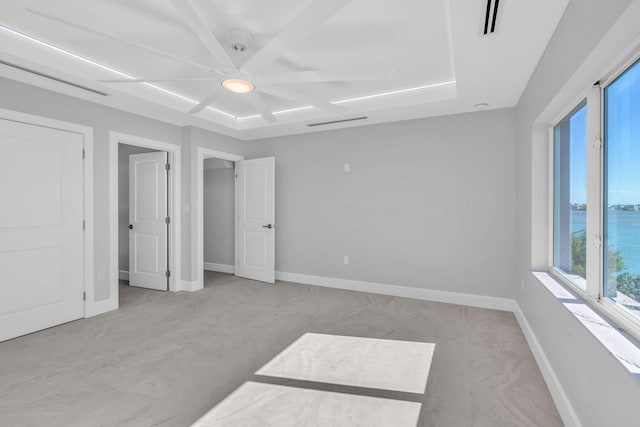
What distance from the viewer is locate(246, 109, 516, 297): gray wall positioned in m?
3.98

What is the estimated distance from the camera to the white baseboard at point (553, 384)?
1797 mm

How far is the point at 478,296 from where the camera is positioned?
13.3ft

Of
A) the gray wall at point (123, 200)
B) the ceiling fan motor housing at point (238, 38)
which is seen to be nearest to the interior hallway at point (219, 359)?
the gray wall at point (123, 200)

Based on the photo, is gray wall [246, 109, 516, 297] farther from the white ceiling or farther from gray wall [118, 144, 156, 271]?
gray wall [118, 144, 156, 271]

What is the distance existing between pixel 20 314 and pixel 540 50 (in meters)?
5.22

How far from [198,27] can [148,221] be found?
3770 mm

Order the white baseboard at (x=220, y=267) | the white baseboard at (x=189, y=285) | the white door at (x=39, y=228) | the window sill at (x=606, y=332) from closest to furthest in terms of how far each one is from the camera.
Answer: the window sill at (x=606, y=332), the white door at (x=39, y=228), the white baseboard at (x=189, y=285), the white baseboard at (x=220, y=267)

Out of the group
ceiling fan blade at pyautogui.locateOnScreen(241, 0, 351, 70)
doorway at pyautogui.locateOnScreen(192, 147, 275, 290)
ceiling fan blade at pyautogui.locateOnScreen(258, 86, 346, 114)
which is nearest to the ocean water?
ceiling fan blade at pyautogui.locateOnScreen(241, 0, 351, 70)

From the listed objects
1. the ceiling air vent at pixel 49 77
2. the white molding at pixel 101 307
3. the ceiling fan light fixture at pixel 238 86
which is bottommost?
the white molding at pixel 101 307

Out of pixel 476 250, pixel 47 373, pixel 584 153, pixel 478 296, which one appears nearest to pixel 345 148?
pixel 476 250

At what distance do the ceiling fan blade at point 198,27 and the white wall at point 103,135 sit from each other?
7.59 ft

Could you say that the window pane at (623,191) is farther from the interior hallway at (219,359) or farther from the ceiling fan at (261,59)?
the ceiling fan at (261,59)

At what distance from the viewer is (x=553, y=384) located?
212cm

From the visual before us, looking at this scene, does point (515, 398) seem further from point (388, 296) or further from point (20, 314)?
point (20, 314)
